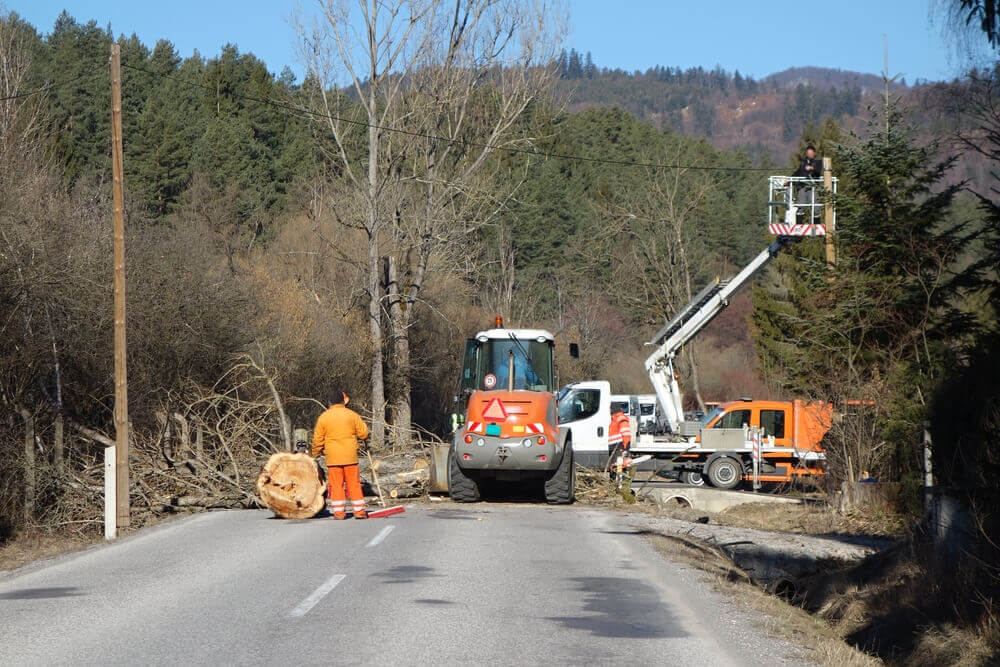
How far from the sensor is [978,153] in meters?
11.0

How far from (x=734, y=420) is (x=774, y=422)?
1117 mm

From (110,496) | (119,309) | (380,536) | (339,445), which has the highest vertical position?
(119,309)

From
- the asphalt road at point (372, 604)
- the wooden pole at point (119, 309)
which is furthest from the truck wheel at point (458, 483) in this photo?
the wooden pole at point (119, 309)

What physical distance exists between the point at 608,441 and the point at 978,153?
18356 mm

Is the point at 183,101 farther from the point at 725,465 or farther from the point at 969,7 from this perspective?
the point at 969,7

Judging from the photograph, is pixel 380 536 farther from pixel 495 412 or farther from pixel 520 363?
pixel 520 363

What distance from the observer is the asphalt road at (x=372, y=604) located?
7680mm

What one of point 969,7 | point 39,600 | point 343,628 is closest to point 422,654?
point 343,628

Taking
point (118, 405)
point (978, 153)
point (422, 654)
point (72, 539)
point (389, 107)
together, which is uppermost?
point (389, 107)

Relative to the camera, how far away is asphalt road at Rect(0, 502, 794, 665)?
7.68 metres

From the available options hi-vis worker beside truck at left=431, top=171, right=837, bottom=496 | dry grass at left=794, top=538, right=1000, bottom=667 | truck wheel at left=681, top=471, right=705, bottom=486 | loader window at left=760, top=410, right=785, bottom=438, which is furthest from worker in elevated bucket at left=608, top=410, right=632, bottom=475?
dry grass at left=794, top=538, right=1000, bottom=667

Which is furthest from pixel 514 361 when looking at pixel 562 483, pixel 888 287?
pixel 888 287

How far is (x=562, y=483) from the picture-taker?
20.2m

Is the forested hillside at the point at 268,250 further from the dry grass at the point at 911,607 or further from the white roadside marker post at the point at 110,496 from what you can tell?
the dry grass at the point at 911,607
